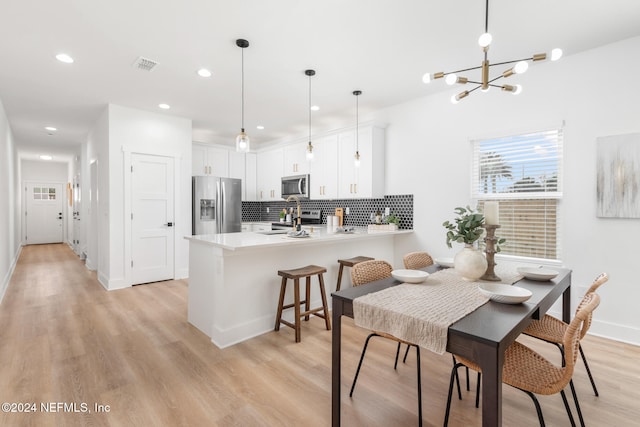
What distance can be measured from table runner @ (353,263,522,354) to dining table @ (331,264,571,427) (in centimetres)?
4

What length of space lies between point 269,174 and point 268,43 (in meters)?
3.78

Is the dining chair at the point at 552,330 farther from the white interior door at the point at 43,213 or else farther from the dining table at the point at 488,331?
the white interior door at the point at 43,213

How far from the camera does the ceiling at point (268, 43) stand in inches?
90.5

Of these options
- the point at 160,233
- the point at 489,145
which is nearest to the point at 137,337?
the point at 160,233

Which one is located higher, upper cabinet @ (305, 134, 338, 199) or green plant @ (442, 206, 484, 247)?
upper cabinet @ (305, 134, 338, 199)

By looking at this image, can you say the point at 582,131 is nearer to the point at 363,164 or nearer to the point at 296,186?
the point at 363,164

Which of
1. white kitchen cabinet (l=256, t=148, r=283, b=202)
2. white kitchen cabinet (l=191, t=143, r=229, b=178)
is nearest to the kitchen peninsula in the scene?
white kitchen cabinet (l=256, t=148, r=283, b=202)

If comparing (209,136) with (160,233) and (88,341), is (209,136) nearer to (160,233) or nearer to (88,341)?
(160,233)

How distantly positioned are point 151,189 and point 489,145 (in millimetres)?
4688

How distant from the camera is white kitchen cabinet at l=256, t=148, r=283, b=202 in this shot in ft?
20.4

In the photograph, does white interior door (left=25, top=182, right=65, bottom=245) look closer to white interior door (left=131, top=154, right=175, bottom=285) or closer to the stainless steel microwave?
white interior door (left=131, top=154, right=175, bottom=285)

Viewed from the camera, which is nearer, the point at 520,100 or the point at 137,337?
the point at 137,337

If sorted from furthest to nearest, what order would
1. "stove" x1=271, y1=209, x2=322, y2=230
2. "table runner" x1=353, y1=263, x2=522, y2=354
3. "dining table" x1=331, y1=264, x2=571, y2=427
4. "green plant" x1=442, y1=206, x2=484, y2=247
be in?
"stove" x1=271, y1=209, x2=322, y2=230 < "green plant" x1=442, y1=206, x2=484, y2=247 < "table runner" x1=353, y1=263, x2=522, y2=354 < "dining table" x1=331, y1=264, x2=571, y2=427

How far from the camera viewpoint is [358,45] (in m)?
2.82
